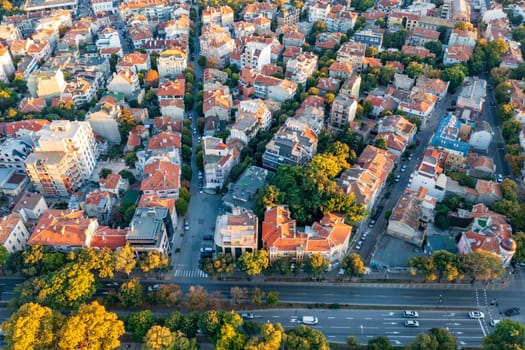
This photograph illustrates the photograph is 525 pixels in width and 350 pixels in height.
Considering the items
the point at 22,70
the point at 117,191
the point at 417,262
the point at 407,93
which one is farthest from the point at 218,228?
the point at 22,70

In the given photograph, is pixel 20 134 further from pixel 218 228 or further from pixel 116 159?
pixel 218 228

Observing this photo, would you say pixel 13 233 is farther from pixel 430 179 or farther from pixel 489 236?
pixel 489 236

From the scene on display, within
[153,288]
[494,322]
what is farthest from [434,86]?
Answer: [153,288]

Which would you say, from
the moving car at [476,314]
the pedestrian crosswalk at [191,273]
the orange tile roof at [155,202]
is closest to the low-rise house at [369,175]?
the moving car at [476,314]

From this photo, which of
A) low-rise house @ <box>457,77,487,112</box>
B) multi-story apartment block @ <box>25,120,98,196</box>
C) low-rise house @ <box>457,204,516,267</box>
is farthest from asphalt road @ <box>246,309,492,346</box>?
low-rise house @ <box>457,77,487,112</box>

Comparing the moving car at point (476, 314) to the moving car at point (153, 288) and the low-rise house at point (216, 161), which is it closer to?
the moving car at point (153, 288)

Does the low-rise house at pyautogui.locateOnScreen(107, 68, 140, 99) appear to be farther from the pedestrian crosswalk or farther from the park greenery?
the pedestrian crosswalk
